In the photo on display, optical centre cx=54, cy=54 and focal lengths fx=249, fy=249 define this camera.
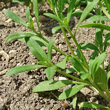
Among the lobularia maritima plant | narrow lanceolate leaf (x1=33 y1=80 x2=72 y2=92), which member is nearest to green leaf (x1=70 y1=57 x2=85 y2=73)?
the lobularia maritima plant

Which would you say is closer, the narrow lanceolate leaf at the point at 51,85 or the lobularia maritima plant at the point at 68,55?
the lobularia maritima plant at the point at 68,55

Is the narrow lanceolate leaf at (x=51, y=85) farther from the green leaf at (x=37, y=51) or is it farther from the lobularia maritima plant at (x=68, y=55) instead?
the green leaf at (x=37, y=51)

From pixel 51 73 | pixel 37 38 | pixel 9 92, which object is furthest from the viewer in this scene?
pixel 9 92

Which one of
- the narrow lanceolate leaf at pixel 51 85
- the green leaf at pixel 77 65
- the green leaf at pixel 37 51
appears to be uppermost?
the green leaf at pixel 37 51

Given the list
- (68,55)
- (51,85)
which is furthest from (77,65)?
Result: (51,85)

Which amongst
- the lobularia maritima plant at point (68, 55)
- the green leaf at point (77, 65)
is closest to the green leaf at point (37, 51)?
the lobularia maritima plant at point (68, 55)

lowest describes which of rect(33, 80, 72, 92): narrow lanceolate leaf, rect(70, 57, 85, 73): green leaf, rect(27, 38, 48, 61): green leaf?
rect(33, 80, 72, 92): narrow lanceolate leaf

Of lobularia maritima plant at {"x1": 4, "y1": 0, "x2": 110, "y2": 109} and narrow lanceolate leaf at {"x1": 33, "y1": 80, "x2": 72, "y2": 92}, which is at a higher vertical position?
lobularia maritima plant at {"x1": 4, "y1": 0, "x2": 110, "y2": 109}

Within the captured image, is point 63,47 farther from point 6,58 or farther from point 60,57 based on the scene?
point 6,58

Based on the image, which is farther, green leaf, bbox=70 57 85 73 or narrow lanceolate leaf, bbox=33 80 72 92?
narrow lanceolate leaf, bbox=33 80 72 92

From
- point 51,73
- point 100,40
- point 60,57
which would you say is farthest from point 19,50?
point 51,73

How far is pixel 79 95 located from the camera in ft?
5.42

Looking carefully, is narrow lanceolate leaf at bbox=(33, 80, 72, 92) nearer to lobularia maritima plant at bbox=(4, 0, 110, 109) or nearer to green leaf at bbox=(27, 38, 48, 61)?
lobularia maritima plant at bbox=(4, 0, 110, 109)

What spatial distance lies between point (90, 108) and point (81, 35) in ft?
2.46
